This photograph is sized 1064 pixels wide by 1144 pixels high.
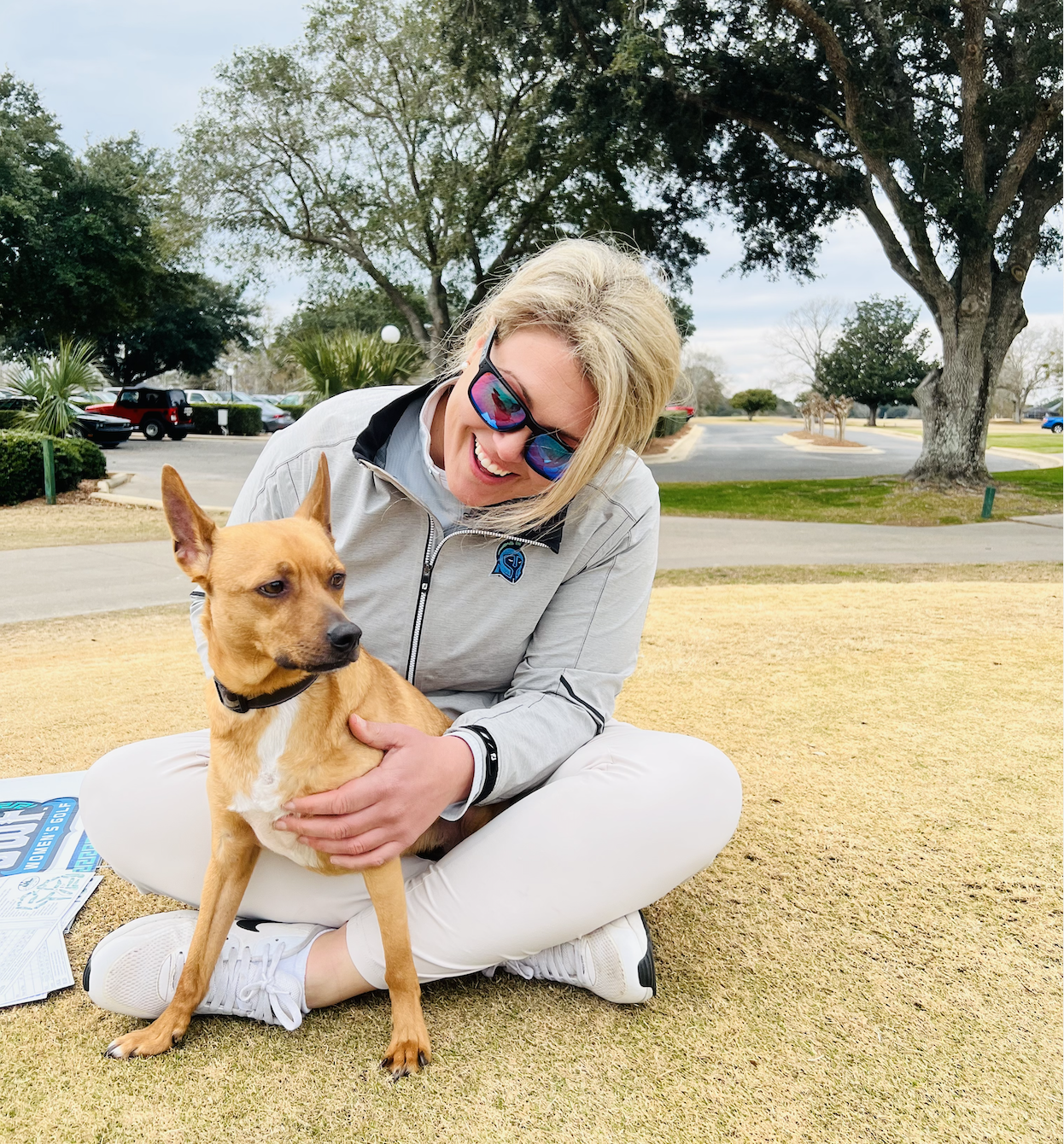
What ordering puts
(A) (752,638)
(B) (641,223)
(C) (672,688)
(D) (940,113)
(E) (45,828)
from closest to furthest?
(E) (45,828) < (C) (672,688) < (A) (752,638) < (D) (940,113) < (B) (641,223)

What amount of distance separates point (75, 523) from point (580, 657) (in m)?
13.3

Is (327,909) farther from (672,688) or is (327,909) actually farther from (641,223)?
(641,223)

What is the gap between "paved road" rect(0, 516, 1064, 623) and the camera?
855cm

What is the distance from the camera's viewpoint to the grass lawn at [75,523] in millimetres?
12367

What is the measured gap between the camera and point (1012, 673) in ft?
15.3

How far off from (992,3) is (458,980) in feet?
60.5

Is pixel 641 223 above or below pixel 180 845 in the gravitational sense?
above

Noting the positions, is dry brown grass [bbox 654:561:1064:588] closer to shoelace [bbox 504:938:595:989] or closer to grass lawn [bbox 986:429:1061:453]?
shoelace [bbox 504:938:595:989]

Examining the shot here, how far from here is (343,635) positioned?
1611 millimetres

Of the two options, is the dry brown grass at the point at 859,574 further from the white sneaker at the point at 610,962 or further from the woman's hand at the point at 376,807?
the woman's hand at the point at 376,807

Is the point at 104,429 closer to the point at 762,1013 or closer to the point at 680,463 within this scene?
the point at 680,463

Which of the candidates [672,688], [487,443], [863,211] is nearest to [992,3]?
[863,211]

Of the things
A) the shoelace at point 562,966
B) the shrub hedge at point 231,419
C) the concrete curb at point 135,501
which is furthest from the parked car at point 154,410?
the shoelace at point 562,966

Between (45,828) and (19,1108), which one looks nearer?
(19,1108)
